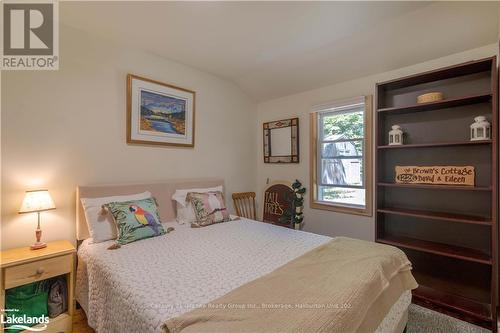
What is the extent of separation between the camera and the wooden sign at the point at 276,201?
11.7 ft

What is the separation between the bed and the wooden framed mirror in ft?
4.86

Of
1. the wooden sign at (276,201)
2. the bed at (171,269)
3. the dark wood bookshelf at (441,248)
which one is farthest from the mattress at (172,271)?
the wooden sign at (276,201)

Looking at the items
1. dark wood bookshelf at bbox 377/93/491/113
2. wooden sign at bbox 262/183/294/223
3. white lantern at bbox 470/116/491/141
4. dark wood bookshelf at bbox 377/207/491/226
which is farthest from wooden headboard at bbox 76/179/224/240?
white lantern at bbox 470/116/491/141

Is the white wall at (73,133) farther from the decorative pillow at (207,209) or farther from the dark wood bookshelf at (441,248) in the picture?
the dark wood bookshelf at (441,248)

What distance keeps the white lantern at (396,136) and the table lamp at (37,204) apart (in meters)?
3.24

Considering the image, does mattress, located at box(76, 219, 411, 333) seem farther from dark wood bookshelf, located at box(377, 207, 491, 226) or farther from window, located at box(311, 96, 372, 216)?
window, located at box(311, 96, 372, 216)

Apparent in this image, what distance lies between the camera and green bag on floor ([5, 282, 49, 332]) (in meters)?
1.66

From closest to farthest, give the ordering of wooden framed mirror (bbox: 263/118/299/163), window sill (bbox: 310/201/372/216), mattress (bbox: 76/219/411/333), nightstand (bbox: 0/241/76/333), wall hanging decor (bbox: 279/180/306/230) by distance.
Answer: mattress (bbox: 76/219/411/333), nightstand (bbox: 0/241/76/333), window sill (bbox: 310/201/372/216), wall hanging decor (bbox: 279/180/306/230), wooden framed mirror (bbox: 263/118/299/163)

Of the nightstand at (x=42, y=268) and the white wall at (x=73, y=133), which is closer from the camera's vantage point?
the nightstand at (x=42, y=268)

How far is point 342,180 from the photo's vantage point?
10.1ft

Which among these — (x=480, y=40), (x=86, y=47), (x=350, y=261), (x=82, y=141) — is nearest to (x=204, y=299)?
(x=350, y=261)

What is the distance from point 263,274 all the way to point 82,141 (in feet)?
6.95

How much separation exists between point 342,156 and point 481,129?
4.45 feet

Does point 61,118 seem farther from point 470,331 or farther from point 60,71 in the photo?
point 470,331
